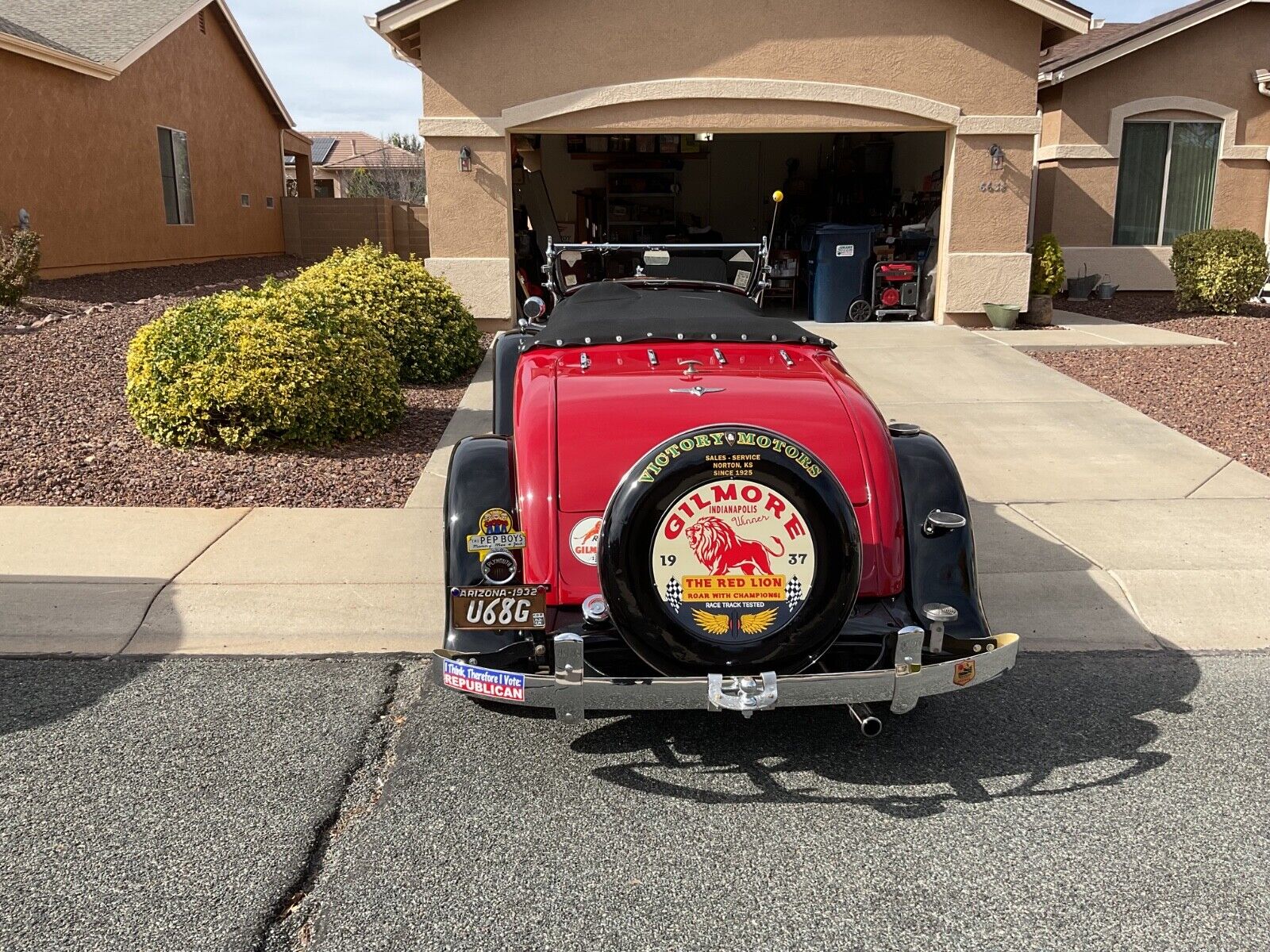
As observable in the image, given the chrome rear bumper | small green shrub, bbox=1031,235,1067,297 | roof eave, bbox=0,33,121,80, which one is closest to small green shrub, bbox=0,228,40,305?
roof eave, bbox=0,33,121,80

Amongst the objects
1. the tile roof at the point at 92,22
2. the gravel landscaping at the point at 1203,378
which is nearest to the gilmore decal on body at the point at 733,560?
the gravel landscaping at the point at 1203,378

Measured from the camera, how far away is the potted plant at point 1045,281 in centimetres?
1353

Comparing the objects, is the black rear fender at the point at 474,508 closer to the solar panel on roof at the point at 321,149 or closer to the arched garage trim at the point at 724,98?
the arched garage trim at the point at 724,98

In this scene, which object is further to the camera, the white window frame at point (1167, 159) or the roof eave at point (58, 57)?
the white window frame at point (1167, 159)

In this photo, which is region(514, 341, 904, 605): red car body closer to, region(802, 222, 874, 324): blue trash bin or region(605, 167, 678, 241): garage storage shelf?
region(802, 222, 874, 324): blue trash bin

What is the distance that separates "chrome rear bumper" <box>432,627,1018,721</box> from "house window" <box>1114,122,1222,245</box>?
15.0 meters

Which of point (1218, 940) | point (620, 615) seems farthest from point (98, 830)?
point (1218, 940)

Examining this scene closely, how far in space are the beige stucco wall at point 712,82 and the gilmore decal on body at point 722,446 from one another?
33.2ft

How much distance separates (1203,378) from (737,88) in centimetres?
599

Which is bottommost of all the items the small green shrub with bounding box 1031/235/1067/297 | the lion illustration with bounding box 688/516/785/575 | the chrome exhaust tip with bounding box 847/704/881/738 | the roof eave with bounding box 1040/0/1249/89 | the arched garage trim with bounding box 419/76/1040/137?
the chrome exhaust tip with bounding box 847/704/881/738

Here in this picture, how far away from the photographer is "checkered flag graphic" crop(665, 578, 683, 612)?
3.38 meters

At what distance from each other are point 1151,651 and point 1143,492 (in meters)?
2.45

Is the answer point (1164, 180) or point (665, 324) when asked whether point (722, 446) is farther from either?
point (1164, 180)

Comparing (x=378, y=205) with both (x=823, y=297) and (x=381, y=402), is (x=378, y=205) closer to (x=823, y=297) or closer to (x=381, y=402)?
(x=823, y=297)
